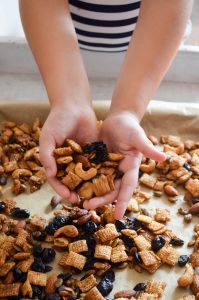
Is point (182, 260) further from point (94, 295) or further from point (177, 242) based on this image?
point (94, 295)

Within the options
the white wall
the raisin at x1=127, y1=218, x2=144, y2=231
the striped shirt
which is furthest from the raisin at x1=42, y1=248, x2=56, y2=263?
the white wall

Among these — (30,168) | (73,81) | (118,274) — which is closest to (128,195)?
(118,274)

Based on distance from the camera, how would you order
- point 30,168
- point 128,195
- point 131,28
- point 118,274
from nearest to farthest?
point 128,195 → point 118,274 → point 30,168 → point 131,28

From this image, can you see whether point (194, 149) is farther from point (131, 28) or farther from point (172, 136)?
point (131, 28)

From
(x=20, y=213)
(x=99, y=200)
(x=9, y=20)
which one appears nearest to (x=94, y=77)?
(x=9, y=20)

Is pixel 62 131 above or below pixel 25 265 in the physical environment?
above
